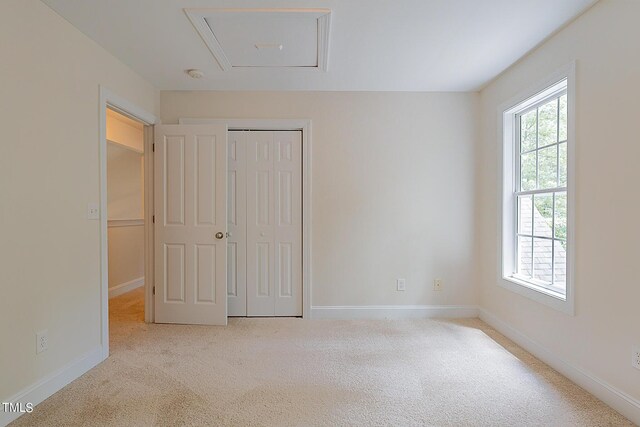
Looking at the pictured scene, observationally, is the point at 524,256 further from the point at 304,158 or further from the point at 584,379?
the point at 304,158

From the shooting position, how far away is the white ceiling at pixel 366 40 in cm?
208

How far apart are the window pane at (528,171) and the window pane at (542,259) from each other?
0.48 m

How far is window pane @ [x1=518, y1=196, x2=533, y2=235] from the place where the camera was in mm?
2873

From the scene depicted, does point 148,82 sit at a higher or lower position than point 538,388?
higher

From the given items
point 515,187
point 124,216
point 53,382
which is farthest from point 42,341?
point 515,187

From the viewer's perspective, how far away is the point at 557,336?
2.41 m

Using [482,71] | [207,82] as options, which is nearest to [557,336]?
[482,71]

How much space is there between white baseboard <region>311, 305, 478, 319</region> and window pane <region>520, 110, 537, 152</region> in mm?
1781

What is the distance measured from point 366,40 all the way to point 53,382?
3.20m

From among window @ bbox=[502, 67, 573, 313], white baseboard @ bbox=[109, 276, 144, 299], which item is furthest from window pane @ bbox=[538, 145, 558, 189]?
white baseboard @ bbox=[109, 276, 144, 299]

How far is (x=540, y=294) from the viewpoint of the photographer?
8.45 feet

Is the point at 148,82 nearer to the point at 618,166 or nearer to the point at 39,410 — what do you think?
the point at 39,410

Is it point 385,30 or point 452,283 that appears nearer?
point 385,30

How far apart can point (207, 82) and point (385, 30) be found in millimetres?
1872
